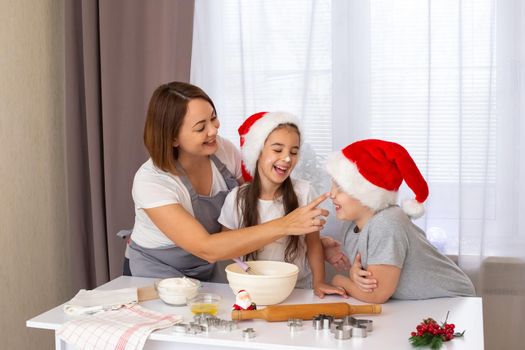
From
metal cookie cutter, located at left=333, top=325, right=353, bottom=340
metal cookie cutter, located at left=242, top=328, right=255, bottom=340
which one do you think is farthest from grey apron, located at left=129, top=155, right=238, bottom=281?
metal cookie cutter, located at left=333, top=325, right=353, bottom=340

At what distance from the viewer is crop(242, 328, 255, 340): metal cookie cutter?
63.1 inches

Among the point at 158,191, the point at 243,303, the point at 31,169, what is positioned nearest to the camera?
the point at 243,303

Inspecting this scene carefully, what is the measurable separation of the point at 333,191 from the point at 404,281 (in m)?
0.32

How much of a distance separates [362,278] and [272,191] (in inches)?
18.4

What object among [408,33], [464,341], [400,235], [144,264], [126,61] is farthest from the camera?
[126,61]

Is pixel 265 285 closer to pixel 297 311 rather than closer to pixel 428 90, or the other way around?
pixel 297 311

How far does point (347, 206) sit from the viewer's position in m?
1.98

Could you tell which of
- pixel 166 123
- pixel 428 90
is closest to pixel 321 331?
pixel 166 123

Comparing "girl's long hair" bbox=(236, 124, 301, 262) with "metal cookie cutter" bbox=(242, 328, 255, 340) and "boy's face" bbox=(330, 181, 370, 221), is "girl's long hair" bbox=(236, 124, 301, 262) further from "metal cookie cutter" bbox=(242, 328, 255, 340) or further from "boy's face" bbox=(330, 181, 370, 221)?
"metal cookie cutter" bbox=(242, 328, 255, 340)

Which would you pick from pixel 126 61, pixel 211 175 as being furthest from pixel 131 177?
pixel 211 175

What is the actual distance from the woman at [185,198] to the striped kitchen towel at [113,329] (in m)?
0.32

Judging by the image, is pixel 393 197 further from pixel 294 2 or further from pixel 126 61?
pixel 126 61

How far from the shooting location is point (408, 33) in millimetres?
2590

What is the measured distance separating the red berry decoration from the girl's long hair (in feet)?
2.21
